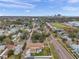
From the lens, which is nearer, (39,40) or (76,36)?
(39,40)

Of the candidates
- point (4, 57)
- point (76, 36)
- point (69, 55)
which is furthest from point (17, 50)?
point (76, 36)

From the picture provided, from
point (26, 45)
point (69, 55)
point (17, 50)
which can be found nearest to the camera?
point (69, 55)

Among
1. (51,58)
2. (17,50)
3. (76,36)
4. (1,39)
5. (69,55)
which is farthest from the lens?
(76,36)

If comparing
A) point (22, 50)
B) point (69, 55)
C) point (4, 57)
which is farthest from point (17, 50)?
point (69, 55)

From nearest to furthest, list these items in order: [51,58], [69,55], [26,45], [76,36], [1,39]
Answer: [51,58] → [69,55] → [26,45] → [1,39] → [76,36]

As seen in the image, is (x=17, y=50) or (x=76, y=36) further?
(x=76, y=36)

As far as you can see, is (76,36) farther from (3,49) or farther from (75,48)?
(3,49)

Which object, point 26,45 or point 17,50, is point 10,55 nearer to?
point 17,50

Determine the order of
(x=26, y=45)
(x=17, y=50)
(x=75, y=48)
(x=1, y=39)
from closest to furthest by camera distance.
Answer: (x=17, y=50) < (x=75, y=48) < (x=26, y=45) < (x=1, y=39)
